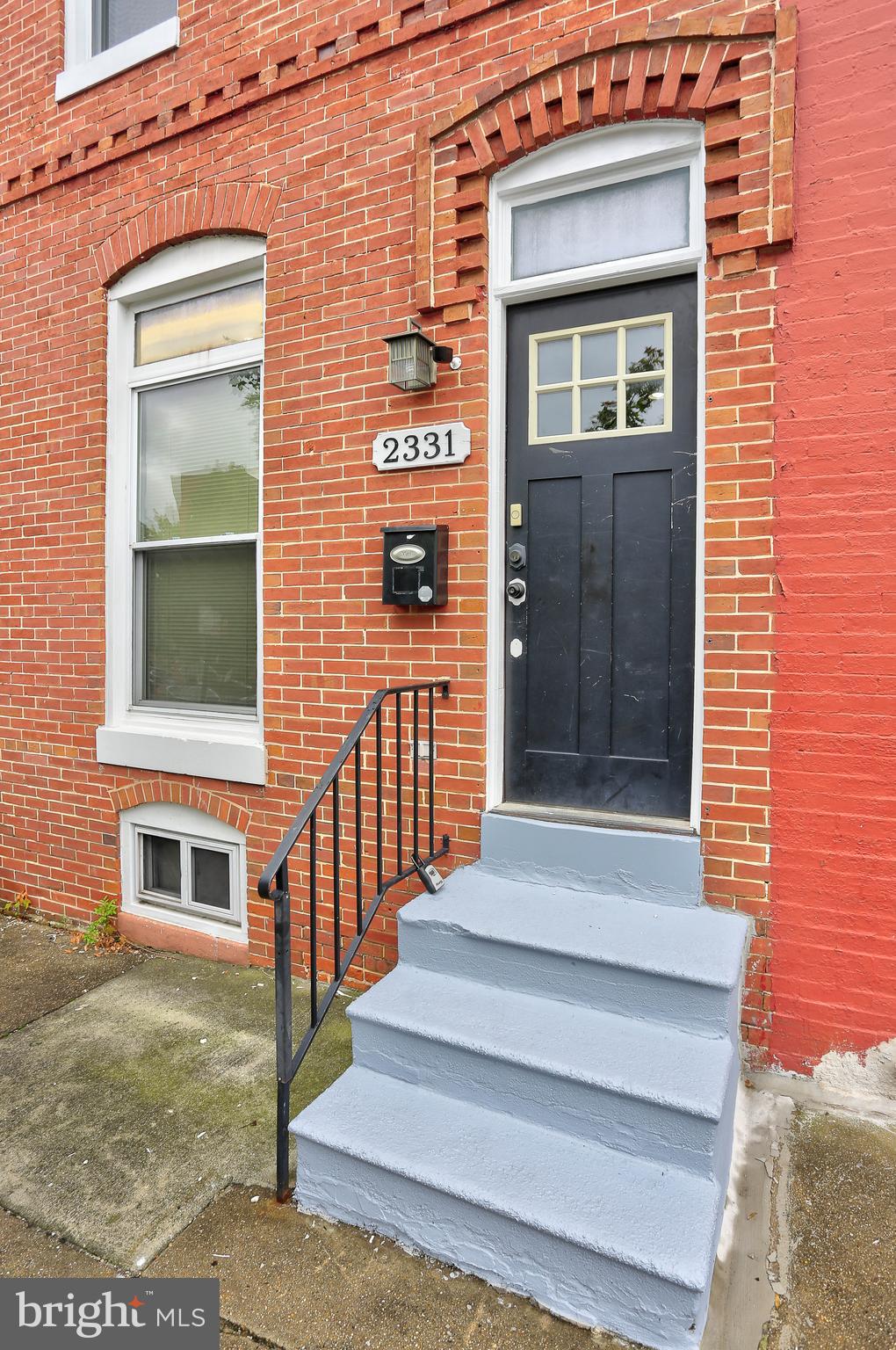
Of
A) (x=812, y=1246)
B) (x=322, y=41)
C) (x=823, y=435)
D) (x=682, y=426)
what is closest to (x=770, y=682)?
(x=823, y=435)

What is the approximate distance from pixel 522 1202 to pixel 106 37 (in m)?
5.83

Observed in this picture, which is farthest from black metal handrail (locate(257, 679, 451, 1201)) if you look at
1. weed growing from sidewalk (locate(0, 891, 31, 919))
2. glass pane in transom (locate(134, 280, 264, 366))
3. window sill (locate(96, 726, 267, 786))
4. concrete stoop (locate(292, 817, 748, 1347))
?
weed growing from sidewalk (locate(0, 891, 31, 919))

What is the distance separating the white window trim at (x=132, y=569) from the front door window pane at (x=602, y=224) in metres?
1.35

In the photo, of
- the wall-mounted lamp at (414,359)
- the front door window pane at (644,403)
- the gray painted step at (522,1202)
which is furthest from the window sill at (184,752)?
the front door window pane at (644,403)

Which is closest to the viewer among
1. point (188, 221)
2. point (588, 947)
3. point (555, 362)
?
point (588, 947)

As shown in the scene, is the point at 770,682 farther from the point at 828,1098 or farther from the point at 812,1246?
the point at 812,1246

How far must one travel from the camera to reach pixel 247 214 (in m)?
3.46

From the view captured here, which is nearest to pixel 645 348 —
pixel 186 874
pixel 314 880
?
pixel 314 880

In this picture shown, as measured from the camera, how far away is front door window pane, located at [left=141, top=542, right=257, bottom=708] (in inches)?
147

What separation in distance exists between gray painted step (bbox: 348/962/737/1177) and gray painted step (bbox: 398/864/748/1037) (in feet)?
0.18

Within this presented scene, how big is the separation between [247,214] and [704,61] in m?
2.04

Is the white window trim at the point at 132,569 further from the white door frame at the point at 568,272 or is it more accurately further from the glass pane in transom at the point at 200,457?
the white door frame at the point at 568,272

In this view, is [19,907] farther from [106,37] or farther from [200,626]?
[106,37]

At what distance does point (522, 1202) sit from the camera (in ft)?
5.92
